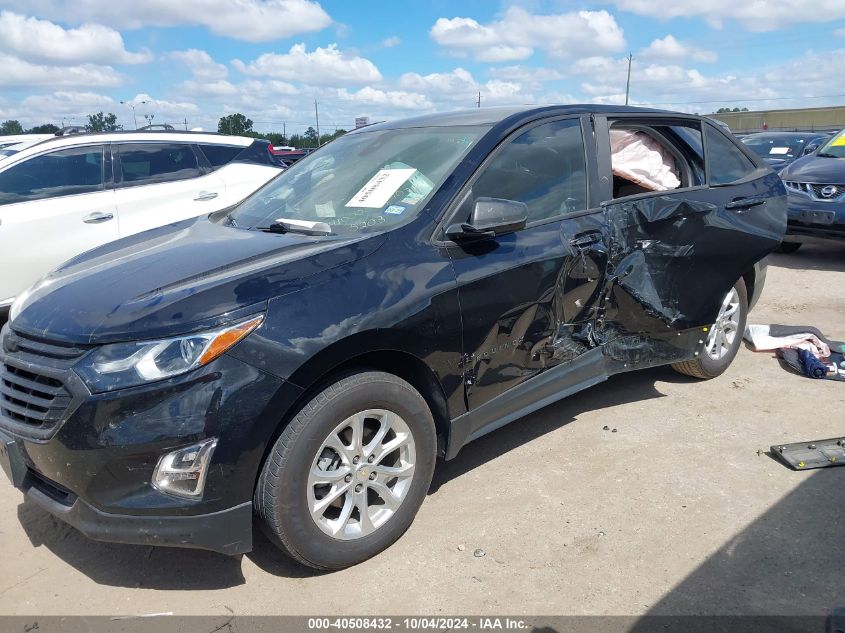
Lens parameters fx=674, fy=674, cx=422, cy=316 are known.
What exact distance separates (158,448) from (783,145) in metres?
13.0

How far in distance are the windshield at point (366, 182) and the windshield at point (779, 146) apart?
1043 centimetres

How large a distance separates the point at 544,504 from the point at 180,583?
1.65 meters

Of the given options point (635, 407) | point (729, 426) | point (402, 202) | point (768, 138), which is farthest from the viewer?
point (768, 138)

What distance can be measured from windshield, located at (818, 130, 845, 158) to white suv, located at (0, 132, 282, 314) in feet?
24.0

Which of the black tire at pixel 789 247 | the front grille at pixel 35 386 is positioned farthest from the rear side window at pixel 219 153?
the black tire at pixel 789 247

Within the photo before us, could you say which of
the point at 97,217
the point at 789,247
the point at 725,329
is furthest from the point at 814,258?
the point at 97,217

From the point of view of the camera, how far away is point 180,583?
275cm

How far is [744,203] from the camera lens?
4297 mm

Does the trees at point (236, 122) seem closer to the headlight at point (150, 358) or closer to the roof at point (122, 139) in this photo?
the roof at point (122, 139)

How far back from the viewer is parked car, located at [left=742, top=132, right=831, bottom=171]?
38.7 ft

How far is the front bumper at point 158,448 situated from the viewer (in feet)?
7.44

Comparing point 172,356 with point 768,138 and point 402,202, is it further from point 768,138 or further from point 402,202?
point 768,138

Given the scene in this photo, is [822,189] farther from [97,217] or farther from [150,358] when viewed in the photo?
[150,358]

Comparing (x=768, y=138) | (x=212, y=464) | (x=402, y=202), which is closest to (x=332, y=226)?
(x=402, y=202)
